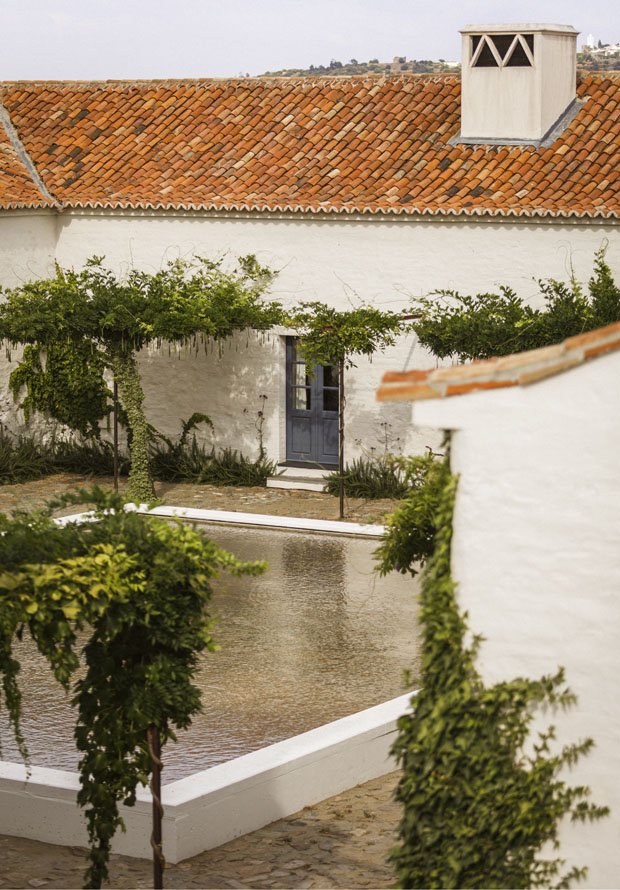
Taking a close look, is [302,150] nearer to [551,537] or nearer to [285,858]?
[285,858]

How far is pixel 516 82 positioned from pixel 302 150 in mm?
2989

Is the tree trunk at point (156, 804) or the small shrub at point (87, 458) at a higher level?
the small shrub at point (87, 458)

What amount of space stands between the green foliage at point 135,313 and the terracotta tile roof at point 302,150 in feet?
3.71

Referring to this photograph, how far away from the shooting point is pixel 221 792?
850cm

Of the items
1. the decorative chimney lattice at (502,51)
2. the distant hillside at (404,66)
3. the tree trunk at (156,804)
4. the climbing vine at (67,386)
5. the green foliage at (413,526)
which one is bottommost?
the tree trunk at (156,804)

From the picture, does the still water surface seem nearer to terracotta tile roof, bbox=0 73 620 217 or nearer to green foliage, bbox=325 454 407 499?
green foliage, bbox=325 454 407 499

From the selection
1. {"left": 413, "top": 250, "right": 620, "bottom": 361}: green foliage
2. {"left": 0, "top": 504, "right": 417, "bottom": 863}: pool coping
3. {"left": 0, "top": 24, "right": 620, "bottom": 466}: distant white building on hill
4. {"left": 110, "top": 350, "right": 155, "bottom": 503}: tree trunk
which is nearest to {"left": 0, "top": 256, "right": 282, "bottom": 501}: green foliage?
{"left": 110, "top": 350, "right": 155, "bottom": 503}: tree trunk

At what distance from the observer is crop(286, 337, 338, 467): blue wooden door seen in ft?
63.7

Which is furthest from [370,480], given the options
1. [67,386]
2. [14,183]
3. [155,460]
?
[14,183]

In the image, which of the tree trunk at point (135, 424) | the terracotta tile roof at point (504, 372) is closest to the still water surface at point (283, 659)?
the tree trunk at point (135, 424)

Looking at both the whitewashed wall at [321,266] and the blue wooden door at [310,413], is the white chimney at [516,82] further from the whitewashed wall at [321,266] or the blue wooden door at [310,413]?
the blue wooden door at [310,413]

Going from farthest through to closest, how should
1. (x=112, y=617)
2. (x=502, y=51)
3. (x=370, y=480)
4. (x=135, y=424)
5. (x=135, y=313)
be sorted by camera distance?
(x=502, y=51) < (x=370, y=480) < (x=135, y=424) < (x=135, y=313) < (x=112, y=617)

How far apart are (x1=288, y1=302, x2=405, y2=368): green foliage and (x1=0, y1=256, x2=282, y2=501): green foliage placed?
2.72 feet

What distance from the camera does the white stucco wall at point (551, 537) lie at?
576 cm
